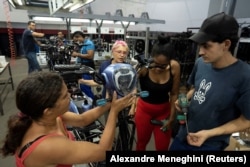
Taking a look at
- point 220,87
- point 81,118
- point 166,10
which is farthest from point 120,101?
point 166,10

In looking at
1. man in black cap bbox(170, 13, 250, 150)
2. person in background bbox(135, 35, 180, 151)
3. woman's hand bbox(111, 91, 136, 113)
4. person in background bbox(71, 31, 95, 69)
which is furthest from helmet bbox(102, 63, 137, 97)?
person in background bbox(71, 31, 95, 69)

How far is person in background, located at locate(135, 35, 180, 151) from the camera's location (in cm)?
140

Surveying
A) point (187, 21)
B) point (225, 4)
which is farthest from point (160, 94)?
point (187, 21)

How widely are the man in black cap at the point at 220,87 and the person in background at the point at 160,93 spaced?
37 cm

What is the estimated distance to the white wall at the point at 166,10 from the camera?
243 inches

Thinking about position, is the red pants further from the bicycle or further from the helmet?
the helmet

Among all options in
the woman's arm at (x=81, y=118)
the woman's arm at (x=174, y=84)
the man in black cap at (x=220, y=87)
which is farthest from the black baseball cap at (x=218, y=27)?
the woman's arm at (x=81, y=118)

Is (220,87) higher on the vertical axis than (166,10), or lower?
lower

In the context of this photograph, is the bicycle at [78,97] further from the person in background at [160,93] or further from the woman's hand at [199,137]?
the woman's hand at [199,137]

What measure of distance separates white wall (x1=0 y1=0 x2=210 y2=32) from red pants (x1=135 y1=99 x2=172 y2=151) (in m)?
5.51

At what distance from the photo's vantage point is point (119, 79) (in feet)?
2.56

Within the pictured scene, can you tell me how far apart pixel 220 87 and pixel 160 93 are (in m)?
0.57

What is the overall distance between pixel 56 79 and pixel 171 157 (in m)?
0.76

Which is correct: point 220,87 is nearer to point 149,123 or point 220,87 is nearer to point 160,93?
point 160,93
